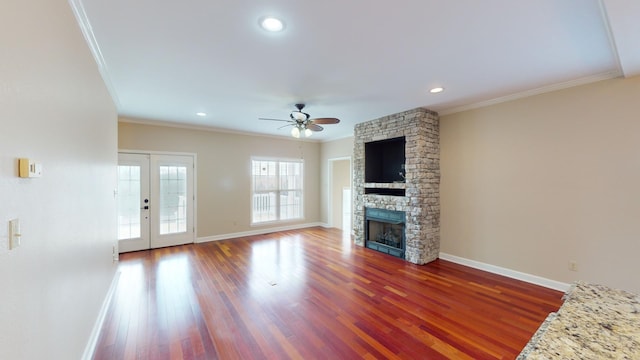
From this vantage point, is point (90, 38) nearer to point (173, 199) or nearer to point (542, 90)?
point (173, 199)

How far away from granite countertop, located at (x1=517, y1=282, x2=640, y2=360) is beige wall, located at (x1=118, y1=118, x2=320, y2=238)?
617 centimetres

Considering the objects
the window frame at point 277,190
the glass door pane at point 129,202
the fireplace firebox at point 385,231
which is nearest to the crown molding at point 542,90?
the fireplace firebox at point 385,231

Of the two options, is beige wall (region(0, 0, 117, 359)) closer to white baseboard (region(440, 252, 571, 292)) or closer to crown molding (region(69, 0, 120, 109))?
crown molding (region(69, 0, 120, 109))

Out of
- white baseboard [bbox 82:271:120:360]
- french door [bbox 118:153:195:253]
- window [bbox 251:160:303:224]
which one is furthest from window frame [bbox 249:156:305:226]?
white baseboard [bbox 82:271:120:360]

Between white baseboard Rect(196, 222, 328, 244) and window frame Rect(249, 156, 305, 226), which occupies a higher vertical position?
window frame Rect(249, 156, 305, 226)

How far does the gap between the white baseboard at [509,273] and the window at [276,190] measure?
4227mm

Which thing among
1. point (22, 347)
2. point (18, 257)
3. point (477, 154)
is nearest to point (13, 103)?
point (18, 257)

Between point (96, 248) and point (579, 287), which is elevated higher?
point (579, 287)

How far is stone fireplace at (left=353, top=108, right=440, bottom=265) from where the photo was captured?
4.40 meters

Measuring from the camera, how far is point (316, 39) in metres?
2.27

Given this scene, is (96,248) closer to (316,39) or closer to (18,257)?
(18,257)

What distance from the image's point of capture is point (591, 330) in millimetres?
824

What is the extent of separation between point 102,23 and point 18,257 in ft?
6.35

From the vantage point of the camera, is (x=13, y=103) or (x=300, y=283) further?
(x=300, y=283)
